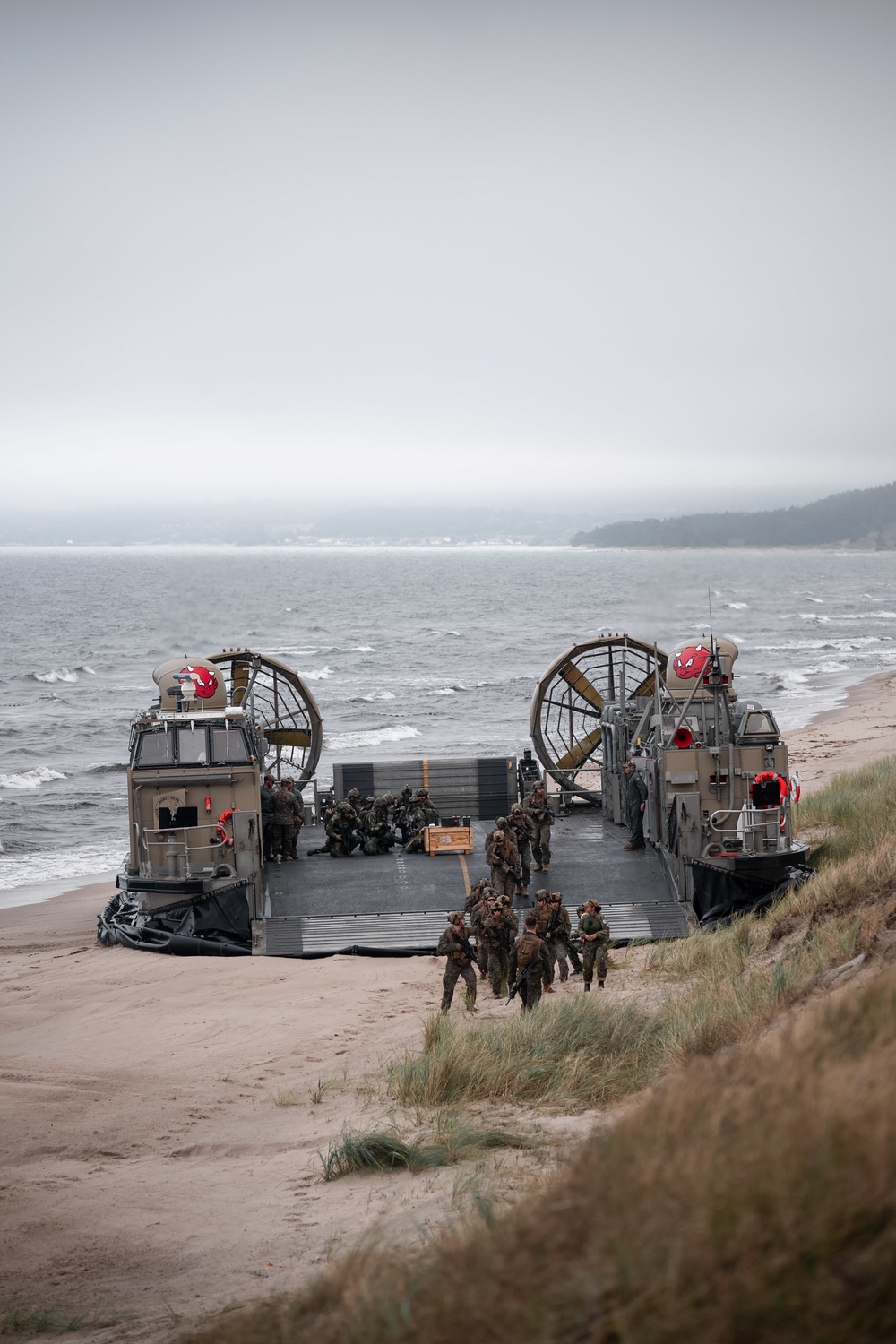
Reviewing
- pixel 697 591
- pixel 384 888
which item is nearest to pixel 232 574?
pixel 697 591

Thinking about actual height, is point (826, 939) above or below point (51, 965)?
above

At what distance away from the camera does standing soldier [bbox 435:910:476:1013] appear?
10891mm

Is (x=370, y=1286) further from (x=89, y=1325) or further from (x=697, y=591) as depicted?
(x=697, y=591)

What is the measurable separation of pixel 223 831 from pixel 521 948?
5699 millimetres

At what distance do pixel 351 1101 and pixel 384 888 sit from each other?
7.01 meters

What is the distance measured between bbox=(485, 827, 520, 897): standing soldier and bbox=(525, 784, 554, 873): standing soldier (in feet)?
5.17

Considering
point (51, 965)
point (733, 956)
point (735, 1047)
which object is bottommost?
point (51, 965)

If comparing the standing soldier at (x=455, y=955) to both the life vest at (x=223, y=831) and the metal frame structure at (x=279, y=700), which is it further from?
the metal frame structure at (x=279, y=700)

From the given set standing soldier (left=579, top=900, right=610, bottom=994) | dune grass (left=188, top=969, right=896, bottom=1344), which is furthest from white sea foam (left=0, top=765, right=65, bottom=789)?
dune grass (left=188, top=969, right=896, bottom=1344)

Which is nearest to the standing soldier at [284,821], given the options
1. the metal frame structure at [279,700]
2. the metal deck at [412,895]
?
the metal deck at [412,895]

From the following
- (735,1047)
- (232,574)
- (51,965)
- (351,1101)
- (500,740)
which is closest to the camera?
(735,1047)

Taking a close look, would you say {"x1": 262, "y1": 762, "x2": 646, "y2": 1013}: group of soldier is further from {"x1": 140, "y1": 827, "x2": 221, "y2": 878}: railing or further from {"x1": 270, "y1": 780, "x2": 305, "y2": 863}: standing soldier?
{"x1": 140, "y1": 827, "x2": 221, "y2": 878}: railing

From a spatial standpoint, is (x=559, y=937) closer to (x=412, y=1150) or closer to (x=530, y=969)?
(x=530, y=969)

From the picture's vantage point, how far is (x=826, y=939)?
9.49m
